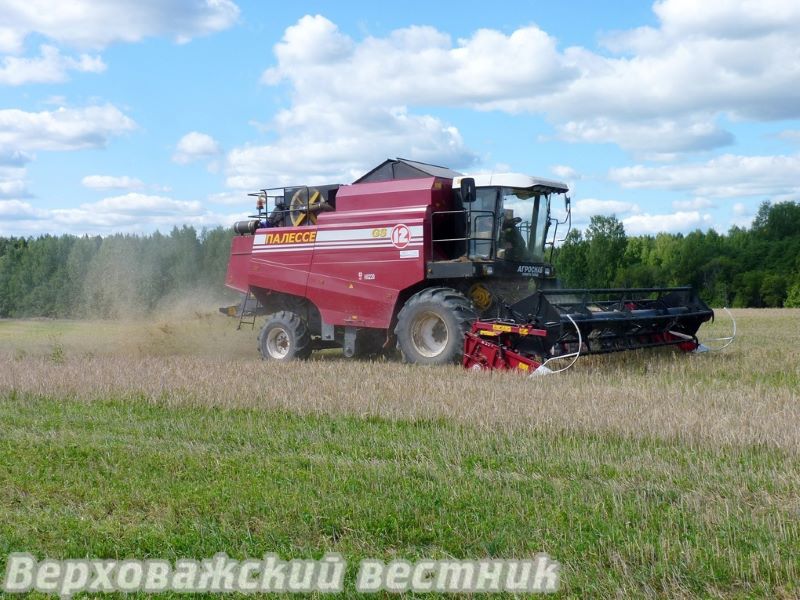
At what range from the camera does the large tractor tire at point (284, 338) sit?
13883 millimetres

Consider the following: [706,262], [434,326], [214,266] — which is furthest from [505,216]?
[706,262]

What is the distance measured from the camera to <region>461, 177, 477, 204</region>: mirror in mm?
11703

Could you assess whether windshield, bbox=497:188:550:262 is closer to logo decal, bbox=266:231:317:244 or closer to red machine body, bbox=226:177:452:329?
red machine body, bbox=226:177:452:329

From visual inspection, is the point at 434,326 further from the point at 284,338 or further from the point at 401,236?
the point at 284,338

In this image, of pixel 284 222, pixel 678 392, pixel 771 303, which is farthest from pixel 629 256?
pixel 678 392

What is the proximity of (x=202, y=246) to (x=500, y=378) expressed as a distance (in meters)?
32.4

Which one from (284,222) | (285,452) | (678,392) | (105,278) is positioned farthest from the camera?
(105,278)

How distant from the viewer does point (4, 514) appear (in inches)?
189

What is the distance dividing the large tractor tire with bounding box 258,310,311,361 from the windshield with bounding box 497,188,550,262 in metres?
3.76

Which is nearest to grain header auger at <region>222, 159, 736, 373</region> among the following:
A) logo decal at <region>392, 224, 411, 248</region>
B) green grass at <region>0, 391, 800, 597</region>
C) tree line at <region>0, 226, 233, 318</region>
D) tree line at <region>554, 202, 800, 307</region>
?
logo decal at <region>392, 224, 411, 248</region>

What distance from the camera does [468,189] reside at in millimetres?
11727

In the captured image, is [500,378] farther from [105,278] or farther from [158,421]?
[105,278]

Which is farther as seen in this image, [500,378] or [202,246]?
[202,246]

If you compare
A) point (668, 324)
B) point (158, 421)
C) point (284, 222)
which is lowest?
point (158, 421)
